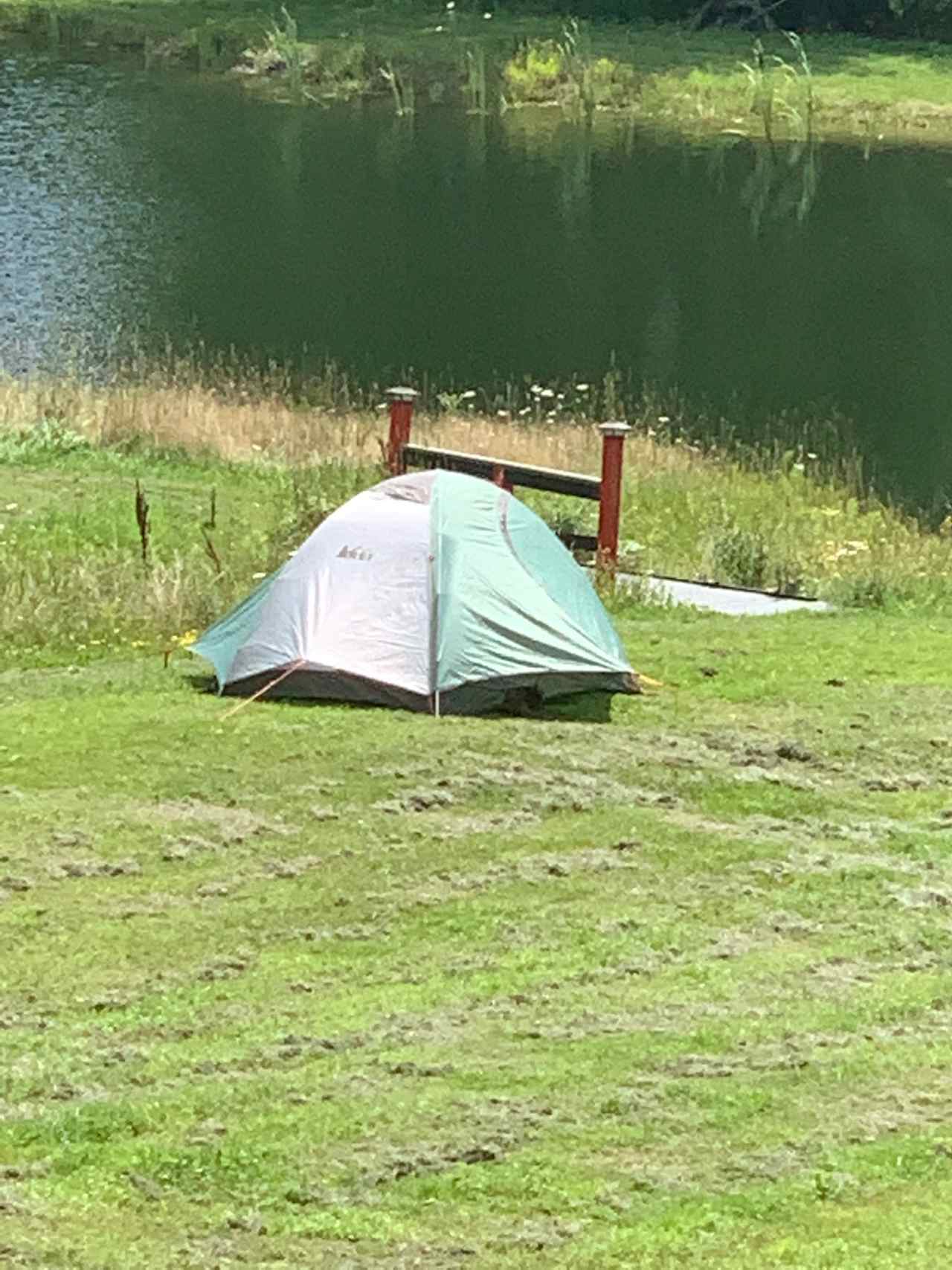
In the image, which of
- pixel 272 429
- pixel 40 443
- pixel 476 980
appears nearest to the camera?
pixel 476 980

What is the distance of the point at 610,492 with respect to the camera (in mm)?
18281

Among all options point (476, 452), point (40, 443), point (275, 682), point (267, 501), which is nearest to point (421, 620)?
point (275, 682)

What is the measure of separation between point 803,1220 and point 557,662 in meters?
7.55

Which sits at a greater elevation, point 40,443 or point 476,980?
point 476,980

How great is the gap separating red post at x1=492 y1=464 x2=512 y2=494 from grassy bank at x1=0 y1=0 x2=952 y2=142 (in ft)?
146

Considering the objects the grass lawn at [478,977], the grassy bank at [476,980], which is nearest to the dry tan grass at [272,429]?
the grass lawn at [478,977]

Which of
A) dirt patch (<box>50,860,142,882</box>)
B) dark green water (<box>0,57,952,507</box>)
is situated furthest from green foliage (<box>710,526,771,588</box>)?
dirt patch (<box>50,860,142,882</box>)

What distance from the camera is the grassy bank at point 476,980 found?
6973 millimetres

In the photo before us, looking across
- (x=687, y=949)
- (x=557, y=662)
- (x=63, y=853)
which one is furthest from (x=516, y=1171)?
(x=557, y=662)

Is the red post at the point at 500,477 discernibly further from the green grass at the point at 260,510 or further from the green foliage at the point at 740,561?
the green foliage at the point at 740,561

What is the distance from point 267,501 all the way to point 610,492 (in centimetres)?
414

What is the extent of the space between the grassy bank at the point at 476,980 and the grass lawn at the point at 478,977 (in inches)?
0.8

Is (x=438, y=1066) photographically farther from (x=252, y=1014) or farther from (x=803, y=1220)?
(x=803, y=1220)

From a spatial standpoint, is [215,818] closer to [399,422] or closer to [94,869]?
[94,869]
